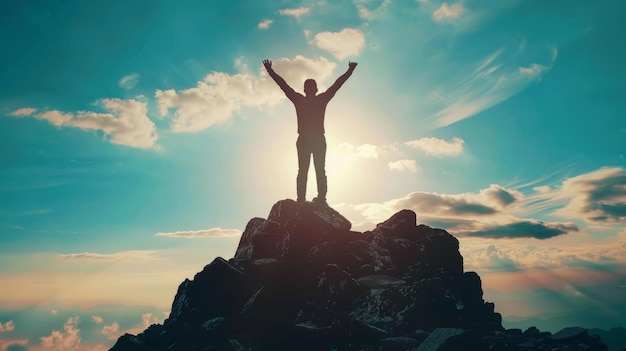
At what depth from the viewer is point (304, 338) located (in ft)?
55.5

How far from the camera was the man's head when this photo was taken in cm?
2353

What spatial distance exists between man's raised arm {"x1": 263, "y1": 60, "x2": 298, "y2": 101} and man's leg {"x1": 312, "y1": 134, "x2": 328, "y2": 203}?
255 cm

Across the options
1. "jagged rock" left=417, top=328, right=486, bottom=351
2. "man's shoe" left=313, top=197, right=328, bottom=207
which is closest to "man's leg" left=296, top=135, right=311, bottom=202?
"man's shoe" left=313, top=197, right=328, bottom=207

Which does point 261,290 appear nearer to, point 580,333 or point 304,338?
point 304,338

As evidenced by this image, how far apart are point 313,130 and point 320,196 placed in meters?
3.42

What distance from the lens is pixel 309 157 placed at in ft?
78.2

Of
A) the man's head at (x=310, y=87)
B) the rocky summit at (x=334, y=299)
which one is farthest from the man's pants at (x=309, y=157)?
the man's head at (x=310, y=87)

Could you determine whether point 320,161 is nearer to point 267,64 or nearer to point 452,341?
point 267,64

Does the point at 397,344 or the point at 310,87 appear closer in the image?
the point at 397,344

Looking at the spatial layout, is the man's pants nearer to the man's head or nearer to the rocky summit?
the rocky summit

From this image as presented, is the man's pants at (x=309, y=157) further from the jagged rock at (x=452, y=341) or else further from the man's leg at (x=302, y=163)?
the jagged rock at (x=452, y=341)

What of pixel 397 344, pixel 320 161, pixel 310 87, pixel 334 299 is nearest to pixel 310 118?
pixel 310 87

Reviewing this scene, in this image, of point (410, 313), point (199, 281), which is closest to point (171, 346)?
point (199, 281)

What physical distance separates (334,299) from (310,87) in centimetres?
1052
